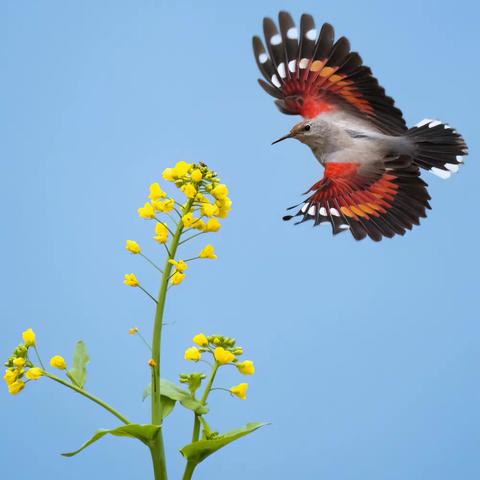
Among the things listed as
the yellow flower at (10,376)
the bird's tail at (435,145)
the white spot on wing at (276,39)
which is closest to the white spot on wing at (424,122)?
the bird's tail at (435,145)

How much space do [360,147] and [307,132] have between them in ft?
0.57

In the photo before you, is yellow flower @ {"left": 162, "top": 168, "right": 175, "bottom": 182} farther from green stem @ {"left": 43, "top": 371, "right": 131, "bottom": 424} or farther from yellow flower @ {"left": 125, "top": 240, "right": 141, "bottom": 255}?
green stem @ {"left": 43, "top": 371, "right": 131, "bottom": 424}

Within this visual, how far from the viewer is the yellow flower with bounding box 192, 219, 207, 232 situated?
1.86 meters

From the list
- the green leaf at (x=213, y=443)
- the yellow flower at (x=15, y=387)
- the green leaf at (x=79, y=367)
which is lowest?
the green leaf at (x=213, y=443)

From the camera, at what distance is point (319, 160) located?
6.71 feet

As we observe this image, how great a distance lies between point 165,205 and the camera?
6.06 feet

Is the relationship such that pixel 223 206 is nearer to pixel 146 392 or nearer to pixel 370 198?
pixel 370 198

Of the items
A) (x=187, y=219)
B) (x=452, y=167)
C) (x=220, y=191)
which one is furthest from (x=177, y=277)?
(x=452, y=167)

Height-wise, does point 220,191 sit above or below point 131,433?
above

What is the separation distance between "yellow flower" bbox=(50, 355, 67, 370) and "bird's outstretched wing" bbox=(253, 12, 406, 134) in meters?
1.07

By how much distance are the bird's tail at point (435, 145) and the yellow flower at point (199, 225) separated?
2.25ft

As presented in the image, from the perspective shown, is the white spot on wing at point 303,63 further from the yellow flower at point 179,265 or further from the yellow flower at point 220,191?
the yellow flower at point 179,265

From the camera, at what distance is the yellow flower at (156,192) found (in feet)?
6.11

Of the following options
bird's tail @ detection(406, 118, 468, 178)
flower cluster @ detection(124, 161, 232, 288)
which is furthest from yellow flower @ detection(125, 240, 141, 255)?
bird's tail @ detection(406, 118, 468, 178)
